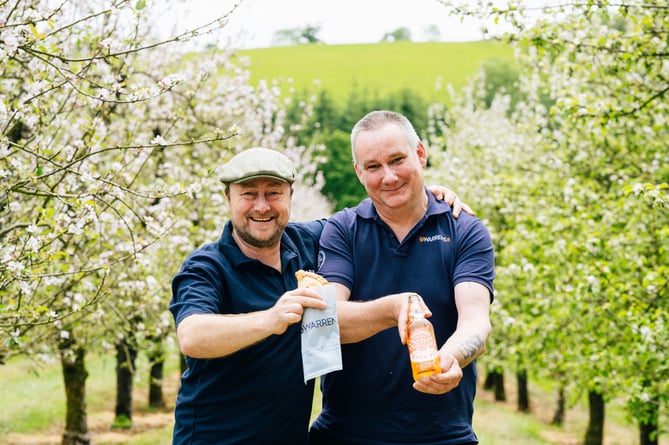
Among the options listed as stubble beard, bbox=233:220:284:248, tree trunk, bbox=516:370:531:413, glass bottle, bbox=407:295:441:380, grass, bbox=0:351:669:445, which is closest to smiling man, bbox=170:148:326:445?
stubble beard, bbox=233:220:284:248

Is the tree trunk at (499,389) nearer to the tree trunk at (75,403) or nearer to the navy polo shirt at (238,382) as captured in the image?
the tree trunk at (75,403)

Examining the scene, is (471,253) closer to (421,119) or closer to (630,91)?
(630,91)

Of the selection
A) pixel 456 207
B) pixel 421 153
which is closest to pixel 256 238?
pixel 421 153

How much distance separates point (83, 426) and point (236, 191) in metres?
12.2

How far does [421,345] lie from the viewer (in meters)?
3.38

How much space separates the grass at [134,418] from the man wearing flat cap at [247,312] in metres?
11.1

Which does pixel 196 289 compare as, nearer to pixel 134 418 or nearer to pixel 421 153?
pixel 421 153

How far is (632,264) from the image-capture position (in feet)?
34.6

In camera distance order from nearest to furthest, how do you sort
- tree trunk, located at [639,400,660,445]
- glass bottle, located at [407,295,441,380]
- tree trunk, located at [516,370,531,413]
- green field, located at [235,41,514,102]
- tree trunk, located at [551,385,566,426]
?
glass bottle, located at [407,295,441,380]
tree trunk, located at [639,400,660,445]
tree trunk, located at [551,385,566,426]
tree trunk, located at [516,370,531,413]
green field, located at [235,41,514,102]

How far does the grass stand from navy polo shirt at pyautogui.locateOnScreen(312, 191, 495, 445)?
11282mm

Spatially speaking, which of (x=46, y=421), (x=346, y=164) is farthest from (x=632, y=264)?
(x=346, y=164)

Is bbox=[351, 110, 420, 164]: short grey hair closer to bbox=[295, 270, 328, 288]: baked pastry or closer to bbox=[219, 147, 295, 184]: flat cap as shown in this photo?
bbox=[219, 147, 295, 184]: flat cap

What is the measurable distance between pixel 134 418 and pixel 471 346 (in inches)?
733

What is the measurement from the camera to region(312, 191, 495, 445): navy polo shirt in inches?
160
